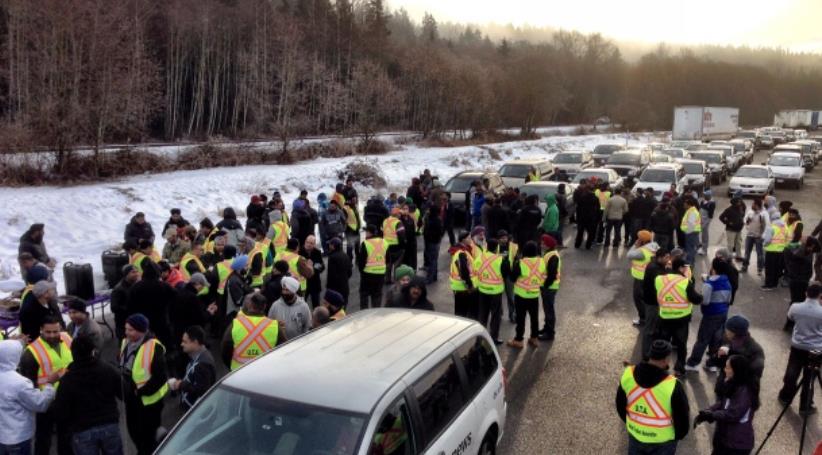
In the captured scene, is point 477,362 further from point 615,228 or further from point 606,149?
point 606,149

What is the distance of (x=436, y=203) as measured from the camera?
13.5m

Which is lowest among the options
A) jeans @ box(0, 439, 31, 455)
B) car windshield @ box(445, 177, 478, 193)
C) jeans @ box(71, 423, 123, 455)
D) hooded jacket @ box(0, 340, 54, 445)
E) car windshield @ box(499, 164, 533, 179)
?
jeans @ box(0, 439, 31, 455)

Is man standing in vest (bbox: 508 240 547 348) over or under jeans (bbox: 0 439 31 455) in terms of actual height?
over

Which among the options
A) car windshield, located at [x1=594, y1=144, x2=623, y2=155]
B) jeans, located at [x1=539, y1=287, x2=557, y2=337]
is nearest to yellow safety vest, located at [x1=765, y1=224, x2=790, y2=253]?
jeans, located at [x1=539, y1=287, x2=557, y2=337]

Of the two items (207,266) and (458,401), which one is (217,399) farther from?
(207,266)

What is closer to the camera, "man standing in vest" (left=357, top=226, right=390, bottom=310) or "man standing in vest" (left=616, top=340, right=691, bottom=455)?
"man standing in vest" (left=616, top=340, right=691, bottom=455)

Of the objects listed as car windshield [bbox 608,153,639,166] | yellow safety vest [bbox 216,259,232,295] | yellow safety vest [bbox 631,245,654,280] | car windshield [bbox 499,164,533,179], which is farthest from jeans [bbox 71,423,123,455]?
car windshield [bbox 608,153,639,166]

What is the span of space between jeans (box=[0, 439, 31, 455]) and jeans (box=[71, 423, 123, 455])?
594 millimetres

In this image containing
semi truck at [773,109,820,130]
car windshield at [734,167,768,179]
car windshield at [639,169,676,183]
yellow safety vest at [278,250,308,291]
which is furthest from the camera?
semi truck at [773,109,820,130]

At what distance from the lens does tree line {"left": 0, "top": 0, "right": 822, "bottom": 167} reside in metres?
22.0

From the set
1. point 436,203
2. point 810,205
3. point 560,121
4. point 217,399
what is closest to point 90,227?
point 436,203

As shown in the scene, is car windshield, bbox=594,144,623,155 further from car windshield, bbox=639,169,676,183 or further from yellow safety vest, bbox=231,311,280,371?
yellow safety vest, bbox=231,311,280,371

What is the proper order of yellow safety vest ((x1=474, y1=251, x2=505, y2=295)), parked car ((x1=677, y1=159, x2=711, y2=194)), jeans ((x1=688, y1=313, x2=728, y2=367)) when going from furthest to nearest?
parked car ((x1=677, y1=159, x2=711, y2=194)) → yellow safety vest ((x1=474, y1=251, x2=505, y2=295)) → jeans ((x1=688, y1=313, x2=728, y2=367))

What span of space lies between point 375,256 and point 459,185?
1021 centimetres
